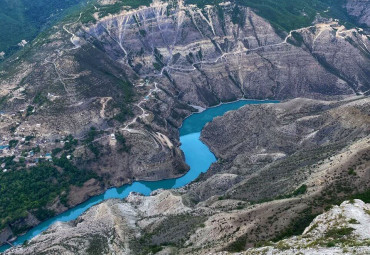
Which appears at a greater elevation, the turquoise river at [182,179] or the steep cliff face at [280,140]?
the steep cliff face at [280,140]

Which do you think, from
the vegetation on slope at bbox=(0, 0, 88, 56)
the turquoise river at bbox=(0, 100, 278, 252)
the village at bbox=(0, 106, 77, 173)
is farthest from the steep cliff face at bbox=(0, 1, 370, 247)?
the vegetation on slope at bbox=(0, 0, 88, 56)

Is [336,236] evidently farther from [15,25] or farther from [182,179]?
[15,25]

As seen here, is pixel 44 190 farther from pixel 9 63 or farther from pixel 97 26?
pixel 97 26

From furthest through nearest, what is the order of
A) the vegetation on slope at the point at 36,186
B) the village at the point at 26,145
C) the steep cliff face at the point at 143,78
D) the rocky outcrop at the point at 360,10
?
the rocky outcrop at the point at 360,10, the steep cliff face at the point at 143,78, the village at the point at 26,145, the vegetation on slope at the point at 36,186

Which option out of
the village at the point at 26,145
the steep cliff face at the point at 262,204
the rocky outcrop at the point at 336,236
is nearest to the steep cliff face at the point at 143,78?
the village at the point at 26,145

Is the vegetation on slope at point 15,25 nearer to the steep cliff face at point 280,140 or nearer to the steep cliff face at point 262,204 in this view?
the steep cliff face at point 280,140

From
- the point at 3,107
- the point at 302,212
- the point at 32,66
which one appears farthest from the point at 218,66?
the point at 302,212

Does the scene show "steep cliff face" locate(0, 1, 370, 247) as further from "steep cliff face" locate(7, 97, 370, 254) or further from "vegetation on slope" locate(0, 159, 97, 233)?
A: "steep cliff face" locate(7, 97, 370, 254)
